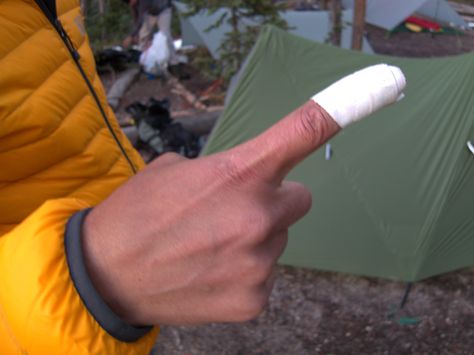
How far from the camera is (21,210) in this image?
951 mm

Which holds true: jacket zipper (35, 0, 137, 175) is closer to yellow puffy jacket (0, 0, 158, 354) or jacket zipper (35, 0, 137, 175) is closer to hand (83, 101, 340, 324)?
yellow puffy jacket (0, 0, 158, 354)

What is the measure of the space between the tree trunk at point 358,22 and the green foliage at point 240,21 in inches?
36.5

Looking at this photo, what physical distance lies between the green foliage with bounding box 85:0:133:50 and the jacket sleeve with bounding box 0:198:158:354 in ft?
27.9

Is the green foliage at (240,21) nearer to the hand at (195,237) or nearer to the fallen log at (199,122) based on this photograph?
the fallen log at (199,122)

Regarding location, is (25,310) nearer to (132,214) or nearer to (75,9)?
(132,214)

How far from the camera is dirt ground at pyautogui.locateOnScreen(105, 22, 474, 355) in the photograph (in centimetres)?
300

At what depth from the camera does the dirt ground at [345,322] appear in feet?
9.86

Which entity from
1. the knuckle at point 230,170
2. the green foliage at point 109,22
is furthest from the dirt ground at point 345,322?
the green foliage at point 109,22

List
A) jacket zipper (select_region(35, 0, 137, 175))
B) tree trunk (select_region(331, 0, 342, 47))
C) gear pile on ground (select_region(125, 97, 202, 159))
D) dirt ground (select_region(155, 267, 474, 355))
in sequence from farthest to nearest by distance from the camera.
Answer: tree trunk (select_region(331, 0, 342, 47))
gear pile on ground (select_region(125, 97, 202, 159))
dirt ground (select_region(155, 267, 474, 355))
jacket zipper (select_region(35, 0, 137, 175))

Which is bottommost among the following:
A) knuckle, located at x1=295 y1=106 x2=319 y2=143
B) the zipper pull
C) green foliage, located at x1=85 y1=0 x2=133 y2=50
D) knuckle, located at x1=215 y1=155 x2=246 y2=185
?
green foliage, located at x1=85 y1=0 x2=133 y2=50

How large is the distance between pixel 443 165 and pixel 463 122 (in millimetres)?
278

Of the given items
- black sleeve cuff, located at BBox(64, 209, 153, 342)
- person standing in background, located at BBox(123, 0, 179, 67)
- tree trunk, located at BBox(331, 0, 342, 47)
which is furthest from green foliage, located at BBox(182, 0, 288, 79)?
black sleeve cuff, located at BBox(64, 209, 153, 342)

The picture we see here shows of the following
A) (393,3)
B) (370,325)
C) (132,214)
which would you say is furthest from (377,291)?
(393,3)

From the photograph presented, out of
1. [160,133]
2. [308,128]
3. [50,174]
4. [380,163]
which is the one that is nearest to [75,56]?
[50,174]
